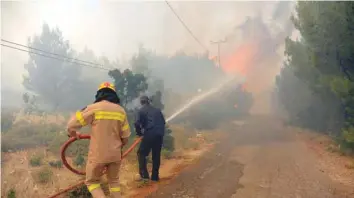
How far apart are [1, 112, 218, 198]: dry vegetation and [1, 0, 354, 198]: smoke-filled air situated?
0.06 m

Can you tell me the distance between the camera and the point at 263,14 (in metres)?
54.4

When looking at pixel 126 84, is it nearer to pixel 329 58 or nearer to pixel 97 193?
pixel 329 58

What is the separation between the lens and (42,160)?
10.5 meters

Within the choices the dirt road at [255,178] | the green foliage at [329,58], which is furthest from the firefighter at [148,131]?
the green foliage at [329,58]

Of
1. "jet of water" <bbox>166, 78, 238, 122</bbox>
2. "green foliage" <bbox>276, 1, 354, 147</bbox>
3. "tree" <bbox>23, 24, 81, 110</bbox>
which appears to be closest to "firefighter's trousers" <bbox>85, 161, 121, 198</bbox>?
"green foliage" <bbox>276, 1, 354, 147</bbox>

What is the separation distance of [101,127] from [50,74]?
27.2 m

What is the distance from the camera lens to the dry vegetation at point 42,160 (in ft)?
23.7

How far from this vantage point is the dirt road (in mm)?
6566

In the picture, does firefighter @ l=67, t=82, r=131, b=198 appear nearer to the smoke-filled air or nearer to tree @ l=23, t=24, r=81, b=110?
the smoke-filled air

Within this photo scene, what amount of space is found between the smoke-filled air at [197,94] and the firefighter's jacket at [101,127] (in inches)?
7.1

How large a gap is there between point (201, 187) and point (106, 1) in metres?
52.8

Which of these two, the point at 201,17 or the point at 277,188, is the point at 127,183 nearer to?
the point at 277,188

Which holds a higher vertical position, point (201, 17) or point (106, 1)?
point (106, 1)

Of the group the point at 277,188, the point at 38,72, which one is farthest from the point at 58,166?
the point at 38,72
